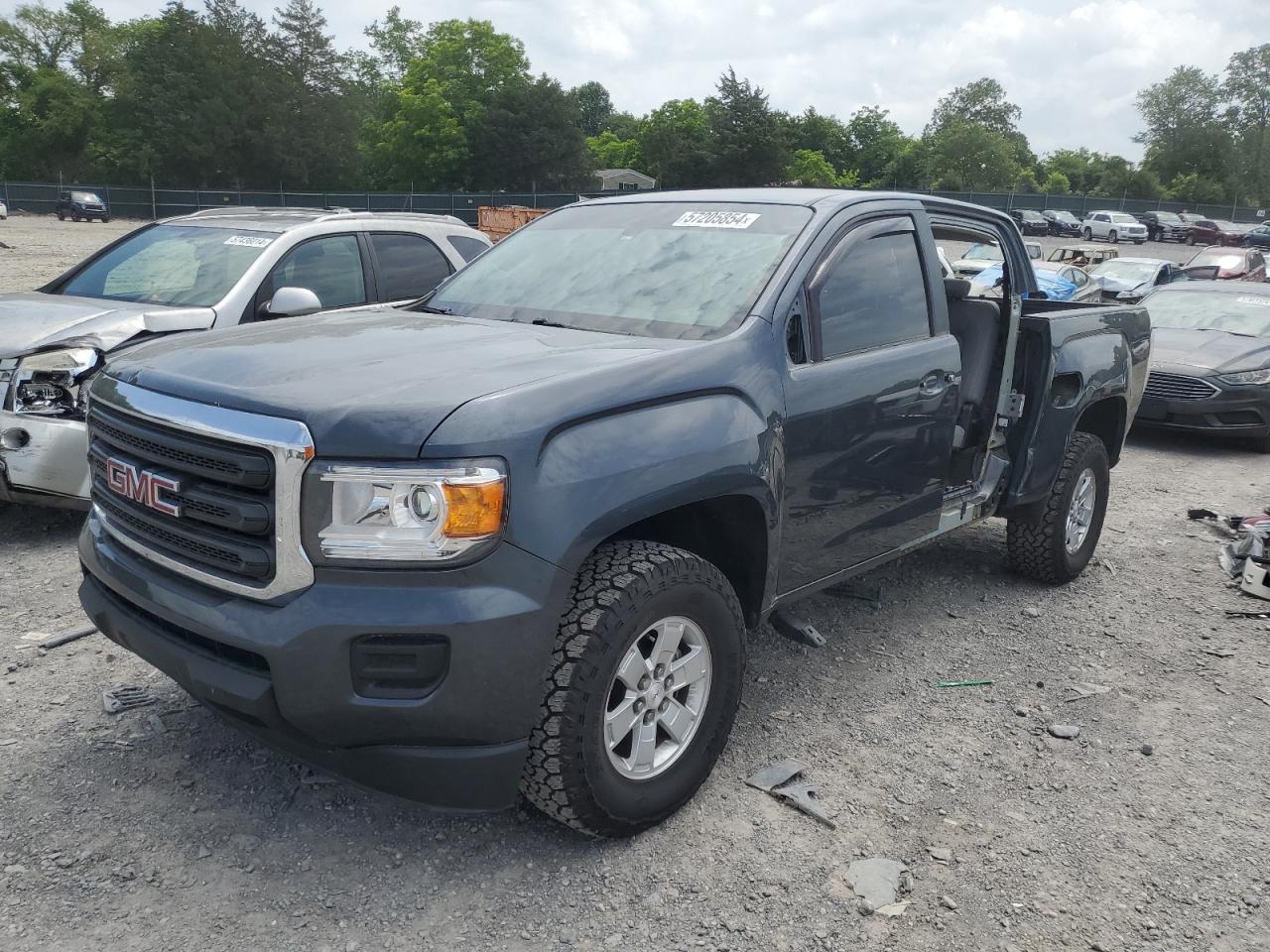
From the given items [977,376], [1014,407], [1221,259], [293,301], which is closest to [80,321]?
[293,301]

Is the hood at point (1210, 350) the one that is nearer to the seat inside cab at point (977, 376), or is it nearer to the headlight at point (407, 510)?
the seat inside cab at point (977, 376)

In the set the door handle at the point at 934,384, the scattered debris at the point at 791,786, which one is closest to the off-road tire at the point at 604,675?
the scattered debris at the point at 791,786

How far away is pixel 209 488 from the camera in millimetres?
2717

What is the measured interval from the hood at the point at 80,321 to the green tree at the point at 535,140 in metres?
66.3

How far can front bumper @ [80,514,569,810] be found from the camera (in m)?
2.51

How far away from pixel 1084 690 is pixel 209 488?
3517 mm

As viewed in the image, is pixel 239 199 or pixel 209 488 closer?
pixel 209 488

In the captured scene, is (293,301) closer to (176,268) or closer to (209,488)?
(176,268)

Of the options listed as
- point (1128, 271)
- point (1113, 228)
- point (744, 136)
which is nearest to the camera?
point (1128, 271)

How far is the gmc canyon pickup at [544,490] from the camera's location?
2.54 metres

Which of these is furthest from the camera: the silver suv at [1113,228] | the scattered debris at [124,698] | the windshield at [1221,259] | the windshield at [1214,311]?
the silver suv at [1113,228]

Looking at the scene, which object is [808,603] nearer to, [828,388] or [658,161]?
[828,388]

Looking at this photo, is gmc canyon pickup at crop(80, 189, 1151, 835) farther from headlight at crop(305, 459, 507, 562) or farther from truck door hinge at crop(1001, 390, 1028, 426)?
truck door hinge at crop(1001, 390, 1028, 426)

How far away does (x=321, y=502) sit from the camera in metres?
2.56
